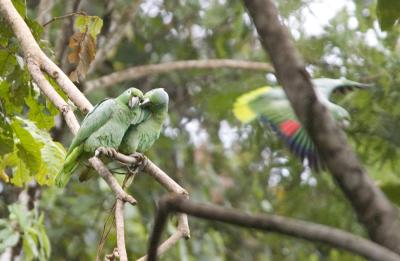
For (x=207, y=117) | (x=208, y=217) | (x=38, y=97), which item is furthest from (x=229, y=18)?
(x=208, y=217)

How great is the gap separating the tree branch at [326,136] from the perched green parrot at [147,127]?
1916 mm

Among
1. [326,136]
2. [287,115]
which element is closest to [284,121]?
[287,115]

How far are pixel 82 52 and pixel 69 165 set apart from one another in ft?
1.88

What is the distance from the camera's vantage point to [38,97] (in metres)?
3.33

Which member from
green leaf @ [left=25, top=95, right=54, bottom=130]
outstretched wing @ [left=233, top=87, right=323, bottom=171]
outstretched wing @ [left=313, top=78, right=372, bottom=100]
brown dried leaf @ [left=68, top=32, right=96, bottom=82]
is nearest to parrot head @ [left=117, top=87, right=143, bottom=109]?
brown dried leaf @ [left=68, top=32, right=96, bottom=82]

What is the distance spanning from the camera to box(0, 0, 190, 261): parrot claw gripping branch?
213 cm

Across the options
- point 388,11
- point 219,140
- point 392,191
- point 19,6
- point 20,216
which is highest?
point 19,6

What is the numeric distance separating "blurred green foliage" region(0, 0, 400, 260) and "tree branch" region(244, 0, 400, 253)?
2.27 m

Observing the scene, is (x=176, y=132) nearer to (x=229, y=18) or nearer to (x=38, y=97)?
(x=229, y=18)

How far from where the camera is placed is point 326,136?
3.33 ft

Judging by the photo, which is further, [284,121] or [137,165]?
[284,121]

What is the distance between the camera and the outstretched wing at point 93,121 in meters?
2.86

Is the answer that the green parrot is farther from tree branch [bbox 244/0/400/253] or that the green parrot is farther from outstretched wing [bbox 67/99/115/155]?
tree branch [bbox 244/0/400/253]

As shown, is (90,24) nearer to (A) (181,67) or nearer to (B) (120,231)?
(B) (120,231)
